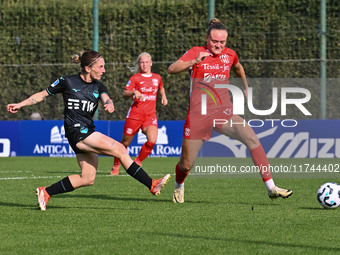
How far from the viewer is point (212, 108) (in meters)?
8.65

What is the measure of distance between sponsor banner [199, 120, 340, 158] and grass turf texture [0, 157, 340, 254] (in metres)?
5.69

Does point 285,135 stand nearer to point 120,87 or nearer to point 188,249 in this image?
point 120,87

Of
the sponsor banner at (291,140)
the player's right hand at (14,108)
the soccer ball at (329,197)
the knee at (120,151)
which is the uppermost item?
the player's right hand at (14,108)

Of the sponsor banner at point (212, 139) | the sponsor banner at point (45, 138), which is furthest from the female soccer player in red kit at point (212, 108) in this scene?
the sponsor banner at point (45, 138)

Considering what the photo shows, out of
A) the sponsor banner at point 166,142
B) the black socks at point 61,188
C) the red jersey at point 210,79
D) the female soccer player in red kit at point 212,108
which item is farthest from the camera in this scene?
the sponsor banner at point 166,142

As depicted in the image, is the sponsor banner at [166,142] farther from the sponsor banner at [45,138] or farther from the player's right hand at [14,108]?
the player's right hand at [14,108]

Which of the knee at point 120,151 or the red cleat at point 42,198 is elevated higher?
the knee at point 120,151

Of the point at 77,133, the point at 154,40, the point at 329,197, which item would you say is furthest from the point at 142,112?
the point at 154,40

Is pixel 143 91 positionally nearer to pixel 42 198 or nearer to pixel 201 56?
pixel 201 56

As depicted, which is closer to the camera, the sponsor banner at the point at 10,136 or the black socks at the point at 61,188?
the black socks at the point at 61,188

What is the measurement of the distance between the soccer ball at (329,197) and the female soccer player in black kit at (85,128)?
1686 millimetres

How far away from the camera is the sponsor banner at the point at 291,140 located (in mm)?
17297

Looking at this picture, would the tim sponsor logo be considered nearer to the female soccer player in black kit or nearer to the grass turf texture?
the grass turf texture

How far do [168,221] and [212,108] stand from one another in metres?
1.88
